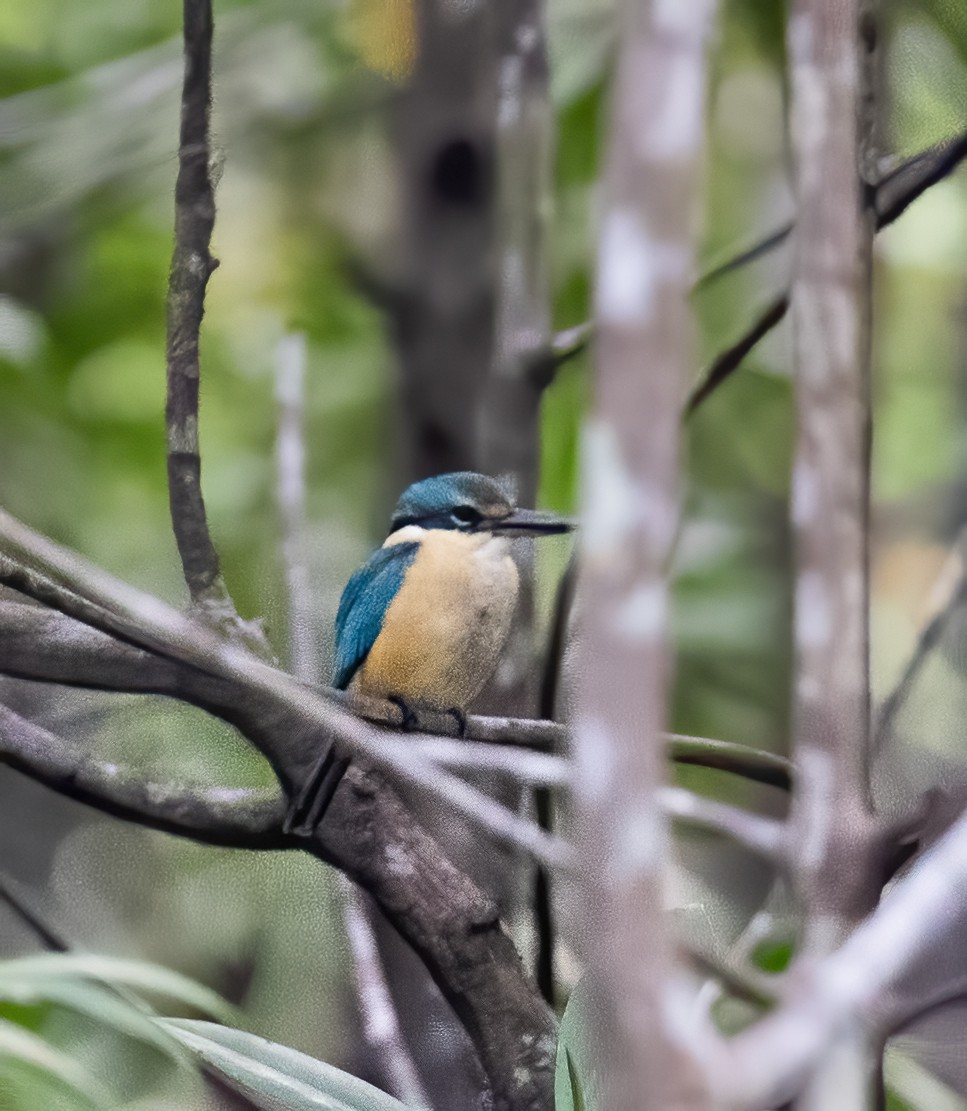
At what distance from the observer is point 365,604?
108 centimetres

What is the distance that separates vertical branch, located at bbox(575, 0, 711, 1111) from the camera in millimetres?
781

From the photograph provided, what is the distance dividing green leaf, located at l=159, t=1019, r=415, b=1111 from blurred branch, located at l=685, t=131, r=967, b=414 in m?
0.67

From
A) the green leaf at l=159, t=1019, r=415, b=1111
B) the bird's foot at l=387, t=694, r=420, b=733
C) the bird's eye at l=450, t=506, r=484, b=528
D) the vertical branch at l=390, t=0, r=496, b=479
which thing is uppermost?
the vertical branch at l=390, t=0, r=496, b=479

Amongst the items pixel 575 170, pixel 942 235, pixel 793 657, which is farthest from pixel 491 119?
pixel 793 657

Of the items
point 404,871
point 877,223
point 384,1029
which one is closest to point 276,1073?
point 384,1029

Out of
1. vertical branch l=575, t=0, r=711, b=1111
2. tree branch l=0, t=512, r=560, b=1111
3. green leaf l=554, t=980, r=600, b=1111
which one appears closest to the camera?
vertical branch l=575, t=0, r=711, b=1111

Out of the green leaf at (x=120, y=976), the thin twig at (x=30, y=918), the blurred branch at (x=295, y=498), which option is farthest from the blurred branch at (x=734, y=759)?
the thin twig at (x=30, y=918)

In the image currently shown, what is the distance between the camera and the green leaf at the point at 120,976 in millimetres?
1074

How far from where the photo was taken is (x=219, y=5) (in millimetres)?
1095

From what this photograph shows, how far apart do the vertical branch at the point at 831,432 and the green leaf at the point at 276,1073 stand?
1.41 ft

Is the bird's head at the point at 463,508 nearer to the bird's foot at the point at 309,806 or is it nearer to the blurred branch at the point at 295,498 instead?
the blurred branch at the point at 295,498

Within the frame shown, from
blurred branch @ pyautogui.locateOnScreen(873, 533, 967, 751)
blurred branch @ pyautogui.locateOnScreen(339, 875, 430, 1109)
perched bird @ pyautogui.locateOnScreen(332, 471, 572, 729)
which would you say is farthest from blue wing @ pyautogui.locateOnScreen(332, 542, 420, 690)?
blurred branch @ pyautogui.locateOnScreen(873, 533, 967, 751)

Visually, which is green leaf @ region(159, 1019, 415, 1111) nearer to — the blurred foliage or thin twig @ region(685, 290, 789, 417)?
the blurred foliage

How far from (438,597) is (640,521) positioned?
34 centimetres
